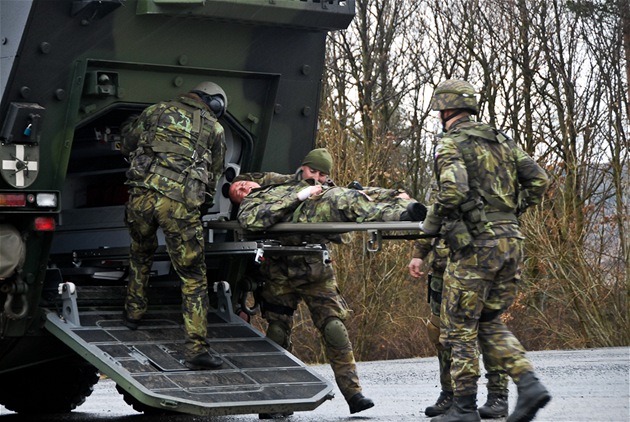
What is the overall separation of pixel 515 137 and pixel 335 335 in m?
15.2

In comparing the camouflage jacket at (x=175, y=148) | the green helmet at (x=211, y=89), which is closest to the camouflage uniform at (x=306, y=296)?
the camouflage jacket at (x=175, y=148)

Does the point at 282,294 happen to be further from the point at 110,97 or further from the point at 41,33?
the point at 41,33

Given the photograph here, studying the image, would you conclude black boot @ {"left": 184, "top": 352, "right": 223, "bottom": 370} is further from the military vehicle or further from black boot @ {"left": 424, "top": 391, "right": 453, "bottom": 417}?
black boot @ {"left": 424, "top": 391, "right": 453, "bottom": 417}

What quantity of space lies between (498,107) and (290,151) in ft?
50.5

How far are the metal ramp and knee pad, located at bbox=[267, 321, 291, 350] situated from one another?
0.56 feet

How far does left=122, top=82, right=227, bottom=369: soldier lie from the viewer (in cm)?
786

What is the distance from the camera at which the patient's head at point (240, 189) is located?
8.46 m

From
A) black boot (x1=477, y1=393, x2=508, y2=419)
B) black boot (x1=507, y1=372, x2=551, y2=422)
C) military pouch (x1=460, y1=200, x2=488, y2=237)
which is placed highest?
military pouch (x1=460, y1=200, x2=488, y2=237)

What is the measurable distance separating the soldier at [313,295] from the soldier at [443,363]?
493 mm

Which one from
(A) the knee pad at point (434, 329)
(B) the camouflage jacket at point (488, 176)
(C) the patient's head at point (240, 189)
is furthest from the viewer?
(A) the knee pad at point (434, 329)

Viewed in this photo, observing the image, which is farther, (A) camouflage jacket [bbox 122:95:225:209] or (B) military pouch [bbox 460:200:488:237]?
(A) camouflage jacket [bbox 122:95:225:209]

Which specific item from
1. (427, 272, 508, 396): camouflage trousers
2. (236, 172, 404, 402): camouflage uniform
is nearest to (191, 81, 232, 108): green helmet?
(236, 172, 404, 402): camouflage uniform

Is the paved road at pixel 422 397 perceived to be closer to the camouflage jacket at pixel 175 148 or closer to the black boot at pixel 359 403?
the black boot at pixel 359 403

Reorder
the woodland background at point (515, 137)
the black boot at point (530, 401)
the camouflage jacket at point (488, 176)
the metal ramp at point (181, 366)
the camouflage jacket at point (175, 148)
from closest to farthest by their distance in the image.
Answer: the black boot at point (530, 401), the camouflage jacket at point (488, 176), the metal ramp at point (181, 366), the camouflage jacket at point (175, 148), the woodland background at point (515, 137)
